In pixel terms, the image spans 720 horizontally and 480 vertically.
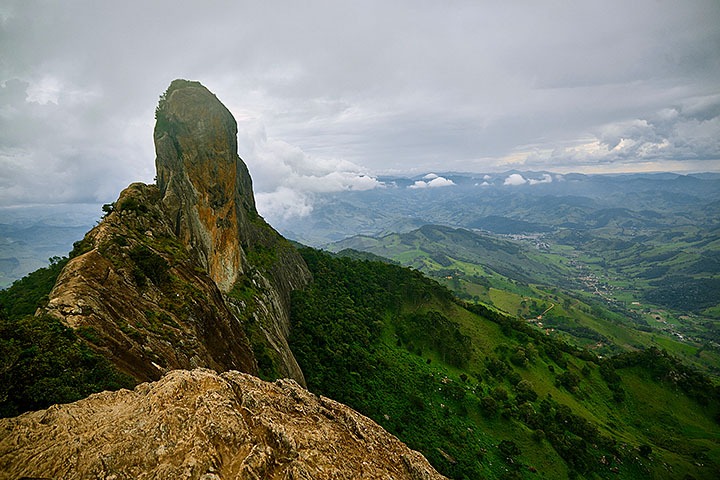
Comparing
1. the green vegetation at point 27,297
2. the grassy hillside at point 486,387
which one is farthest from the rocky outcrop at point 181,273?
the grassy hillside at point 486,387

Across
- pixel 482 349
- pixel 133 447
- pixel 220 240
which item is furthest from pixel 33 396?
pixel 482 349

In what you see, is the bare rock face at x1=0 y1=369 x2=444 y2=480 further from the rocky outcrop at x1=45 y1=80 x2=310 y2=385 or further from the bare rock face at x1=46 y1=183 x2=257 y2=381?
the rocky outcrop at x1=45 y1=80 x2=310 y2=385

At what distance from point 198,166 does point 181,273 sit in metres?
19.5

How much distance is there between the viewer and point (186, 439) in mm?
11164

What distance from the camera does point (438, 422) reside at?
57.6 m

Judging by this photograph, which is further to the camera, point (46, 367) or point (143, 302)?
point (143, 302)

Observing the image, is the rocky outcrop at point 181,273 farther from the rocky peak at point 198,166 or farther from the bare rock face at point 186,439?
the bare rock face at point 186,439

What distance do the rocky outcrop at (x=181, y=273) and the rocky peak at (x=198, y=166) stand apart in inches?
5.4

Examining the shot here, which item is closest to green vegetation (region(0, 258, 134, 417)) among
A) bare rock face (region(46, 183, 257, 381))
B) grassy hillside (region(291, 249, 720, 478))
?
bare rock face (region(46, 183, 257, 381))

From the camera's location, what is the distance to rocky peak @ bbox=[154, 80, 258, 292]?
39812 millimetres

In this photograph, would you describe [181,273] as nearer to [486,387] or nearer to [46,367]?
[46,367]

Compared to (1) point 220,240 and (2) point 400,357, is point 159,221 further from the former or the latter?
(2) point 400,357

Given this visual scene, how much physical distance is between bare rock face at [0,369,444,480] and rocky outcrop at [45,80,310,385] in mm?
5797

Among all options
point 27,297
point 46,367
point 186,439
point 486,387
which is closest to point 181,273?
point 46,367
